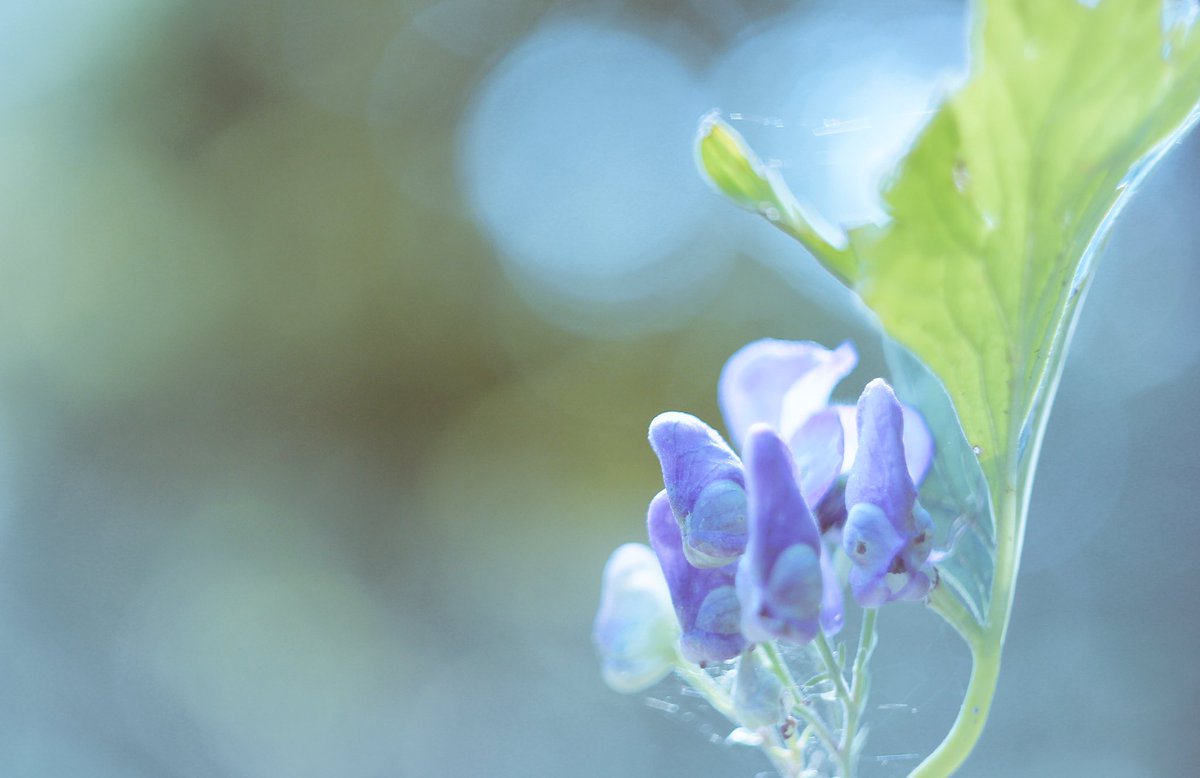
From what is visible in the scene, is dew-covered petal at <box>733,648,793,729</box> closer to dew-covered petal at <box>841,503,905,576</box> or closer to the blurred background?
dew-covered petal at <box>841,503,905,576</box>

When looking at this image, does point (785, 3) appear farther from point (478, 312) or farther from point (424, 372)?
point (424, 372)

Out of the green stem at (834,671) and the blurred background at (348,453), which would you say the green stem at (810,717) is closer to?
the green stem at (834,671)

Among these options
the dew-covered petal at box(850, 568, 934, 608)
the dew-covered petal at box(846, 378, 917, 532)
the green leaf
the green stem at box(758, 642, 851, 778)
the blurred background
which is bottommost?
the green stem at box(758, 642, 851, 778)

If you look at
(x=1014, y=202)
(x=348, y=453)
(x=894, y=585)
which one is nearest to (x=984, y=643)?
(x=894, y=585)

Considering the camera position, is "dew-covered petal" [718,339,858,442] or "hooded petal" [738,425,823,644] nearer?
"hooded petal" [738,425,823,644]

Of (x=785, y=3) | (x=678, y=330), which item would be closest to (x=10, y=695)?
(x=678, y=330)

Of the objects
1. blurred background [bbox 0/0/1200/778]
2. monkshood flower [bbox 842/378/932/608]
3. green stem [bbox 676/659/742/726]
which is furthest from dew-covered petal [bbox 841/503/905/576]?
blurred background [bbox 0/0/1200/778]

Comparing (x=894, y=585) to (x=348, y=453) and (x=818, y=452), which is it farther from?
(x=348, y=453)
